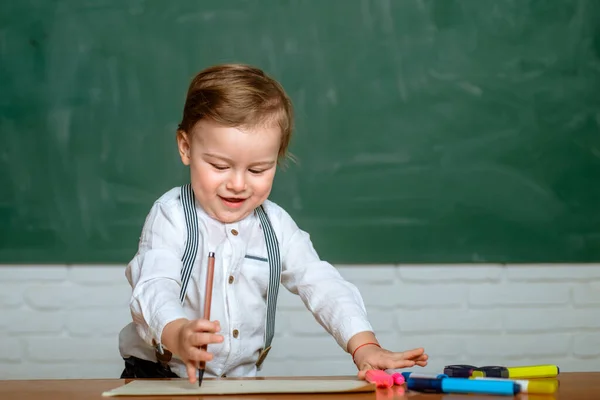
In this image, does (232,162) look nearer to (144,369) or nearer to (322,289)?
(322,289)

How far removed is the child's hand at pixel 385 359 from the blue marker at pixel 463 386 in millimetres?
111

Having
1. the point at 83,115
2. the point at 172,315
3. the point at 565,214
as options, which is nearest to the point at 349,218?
the point at 565,214

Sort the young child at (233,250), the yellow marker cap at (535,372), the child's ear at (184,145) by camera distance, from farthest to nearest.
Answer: the child's ear at (184,145)
the young child at (233,250)
the yellow marker cap at (535,372)

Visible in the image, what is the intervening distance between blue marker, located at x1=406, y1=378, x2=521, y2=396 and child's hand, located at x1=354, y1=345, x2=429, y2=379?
11 centimetres

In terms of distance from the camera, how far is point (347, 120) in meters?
2.21

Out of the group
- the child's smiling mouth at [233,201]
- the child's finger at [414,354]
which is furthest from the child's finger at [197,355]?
the child's smiling mouth at [233,201]

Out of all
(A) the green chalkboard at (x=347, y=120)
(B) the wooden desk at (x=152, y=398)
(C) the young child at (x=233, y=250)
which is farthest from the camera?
(A) the green chalkboard at (x=347, y=120)

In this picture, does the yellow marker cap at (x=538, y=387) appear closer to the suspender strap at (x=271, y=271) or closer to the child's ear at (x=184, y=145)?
the suspender strap at (x=271, y=271)

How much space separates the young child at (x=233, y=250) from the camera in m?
1.22

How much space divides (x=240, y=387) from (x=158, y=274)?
0.32 meters

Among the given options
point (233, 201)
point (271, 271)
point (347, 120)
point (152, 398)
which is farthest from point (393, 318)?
point (152, 398)

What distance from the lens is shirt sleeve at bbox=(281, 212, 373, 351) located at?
4.10 ft

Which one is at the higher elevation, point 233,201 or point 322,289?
point 233,201

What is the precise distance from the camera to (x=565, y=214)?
228 cm
